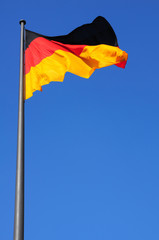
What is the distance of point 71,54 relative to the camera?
11.8m

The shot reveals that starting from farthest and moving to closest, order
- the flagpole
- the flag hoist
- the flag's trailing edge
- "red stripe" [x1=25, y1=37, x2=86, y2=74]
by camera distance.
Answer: "red stripe" [x1=25, y1=37, x2=86, y2=74]
the flag's trailing edge
the flag hoist
the flagpole

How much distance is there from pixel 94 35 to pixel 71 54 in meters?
1.71

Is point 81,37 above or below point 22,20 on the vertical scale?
above

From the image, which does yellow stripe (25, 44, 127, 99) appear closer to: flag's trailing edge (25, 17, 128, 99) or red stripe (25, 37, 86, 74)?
flag's trailing edge (25, 17, 128, 99)

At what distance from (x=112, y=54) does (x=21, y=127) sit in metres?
5.53

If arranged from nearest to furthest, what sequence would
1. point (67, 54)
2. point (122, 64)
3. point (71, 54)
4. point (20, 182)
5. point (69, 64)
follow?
1. point (20, 182)
2. point (69, 64)
3. point (67, 54)
4. point (71, 54)
5. point (122, 64)

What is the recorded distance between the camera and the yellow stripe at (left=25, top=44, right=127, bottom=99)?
10.3 meters

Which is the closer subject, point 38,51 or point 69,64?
point 38,51

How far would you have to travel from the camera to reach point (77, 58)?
467 inches

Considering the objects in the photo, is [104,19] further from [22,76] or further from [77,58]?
[22,76]

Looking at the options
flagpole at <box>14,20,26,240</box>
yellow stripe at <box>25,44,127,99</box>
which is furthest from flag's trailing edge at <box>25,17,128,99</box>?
flagpole at <box>14,20,26,240</box>

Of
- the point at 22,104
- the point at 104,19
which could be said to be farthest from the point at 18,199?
the point at 104,19

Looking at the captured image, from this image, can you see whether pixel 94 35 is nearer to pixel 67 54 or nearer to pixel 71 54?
pixel 71 54

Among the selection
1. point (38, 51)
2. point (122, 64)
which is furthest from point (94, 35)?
point (38, 51)
